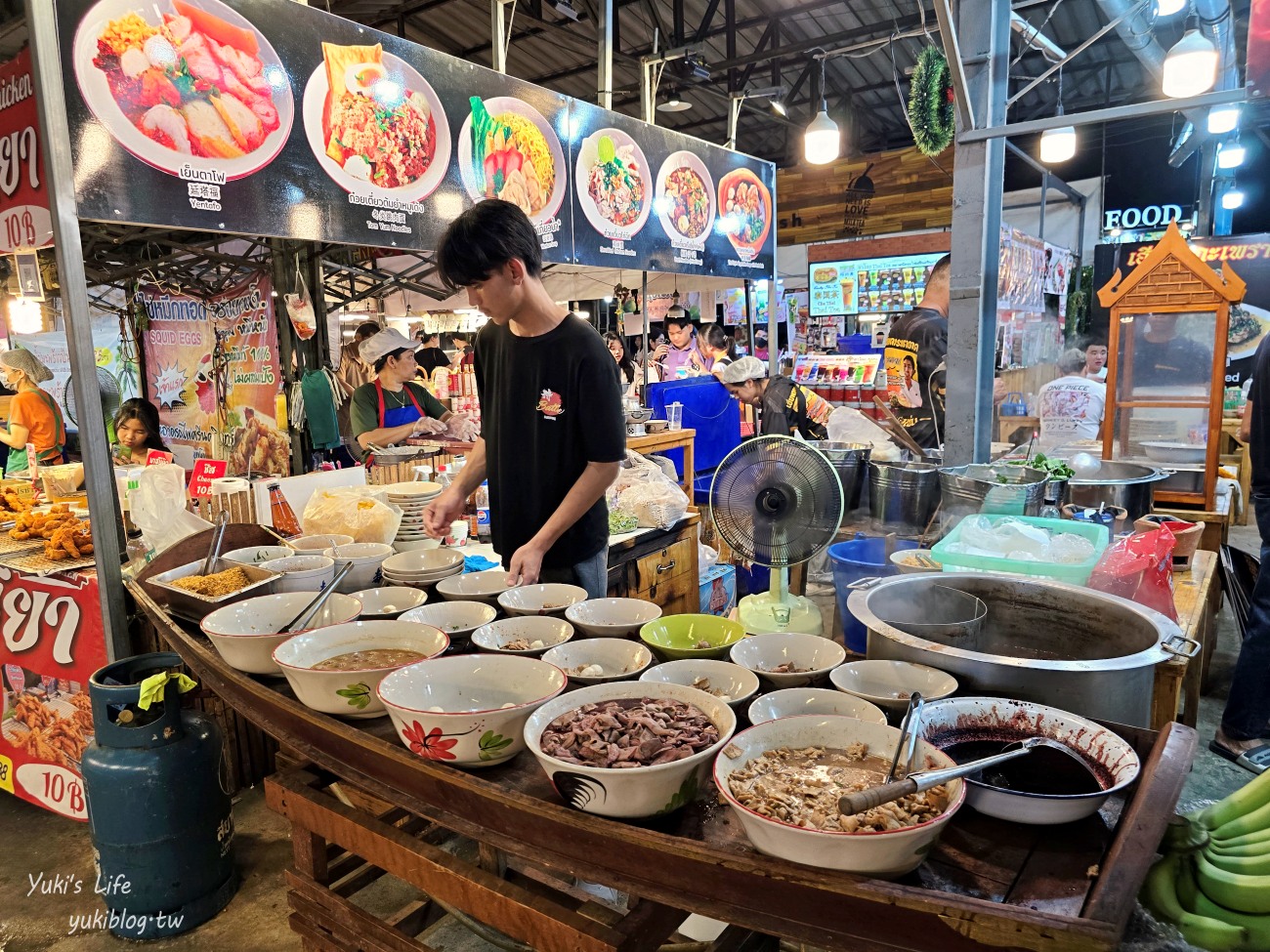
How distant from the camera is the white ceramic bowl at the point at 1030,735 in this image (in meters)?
1.20

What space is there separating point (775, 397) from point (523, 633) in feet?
13.5

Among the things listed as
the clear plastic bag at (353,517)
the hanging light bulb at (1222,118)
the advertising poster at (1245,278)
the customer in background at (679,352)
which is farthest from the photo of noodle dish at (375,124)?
the advertising poster at (1245,278)

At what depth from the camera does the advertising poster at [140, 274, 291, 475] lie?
223 inches

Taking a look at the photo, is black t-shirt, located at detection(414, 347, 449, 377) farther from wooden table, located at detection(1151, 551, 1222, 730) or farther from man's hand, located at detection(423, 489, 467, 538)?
wooden table, located at detection(1151, 551, 1222, 730)

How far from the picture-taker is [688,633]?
1.96 m

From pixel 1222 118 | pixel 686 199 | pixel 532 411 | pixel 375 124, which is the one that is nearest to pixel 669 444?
pixel 686 199

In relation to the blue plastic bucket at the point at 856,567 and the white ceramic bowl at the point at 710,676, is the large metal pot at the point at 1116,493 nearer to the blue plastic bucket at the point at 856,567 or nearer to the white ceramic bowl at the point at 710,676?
the blue plastic bucket at the point at 856,567

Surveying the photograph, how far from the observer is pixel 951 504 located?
313cm

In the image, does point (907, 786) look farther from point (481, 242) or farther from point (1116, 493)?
point (1116, 493)

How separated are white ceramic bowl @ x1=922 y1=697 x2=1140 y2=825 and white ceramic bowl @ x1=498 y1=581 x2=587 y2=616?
1018 millimetres

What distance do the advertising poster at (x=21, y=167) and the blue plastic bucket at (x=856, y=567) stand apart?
3.12 metres

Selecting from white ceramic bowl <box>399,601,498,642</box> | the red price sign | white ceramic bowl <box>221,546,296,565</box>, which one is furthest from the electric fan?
the red price sign

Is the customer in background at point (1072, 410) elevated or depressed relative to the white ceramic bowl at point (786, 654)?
elevated

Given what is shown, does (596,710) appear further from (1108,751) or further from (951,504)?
(951,504)
